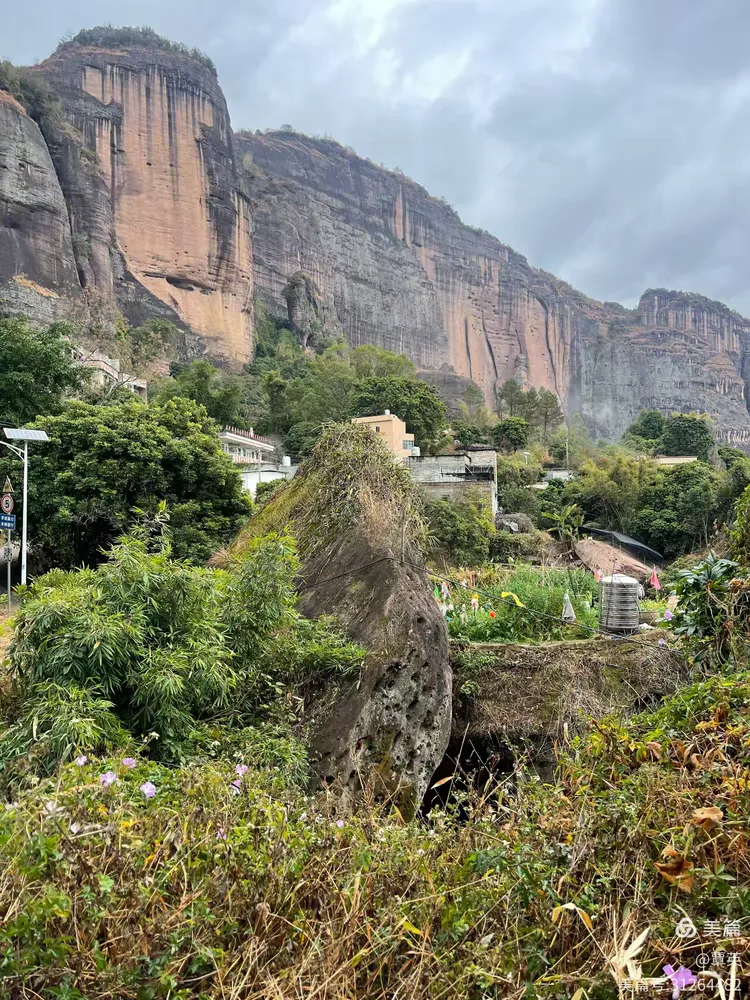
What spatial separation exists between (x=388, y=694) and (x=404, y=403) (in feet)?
115

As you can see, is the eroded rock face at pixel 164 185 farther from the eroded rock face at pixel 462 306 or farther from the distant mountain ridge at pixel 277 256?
the eroded rock face at pixel 462 306

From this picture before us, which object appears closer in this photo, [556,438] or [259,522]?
[259,522]

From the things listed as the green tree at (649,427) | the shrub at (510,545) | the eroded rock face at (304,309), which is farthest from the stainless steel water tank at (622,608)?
the eroded rock face at (304,309)

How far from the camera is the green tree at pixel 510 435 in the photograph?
4966 cm

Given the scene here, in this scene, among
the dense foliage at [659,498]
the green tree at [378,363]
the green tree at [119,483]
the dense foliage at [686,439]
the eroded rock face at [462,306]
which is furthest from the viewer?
the eroded rock face at [462,306]

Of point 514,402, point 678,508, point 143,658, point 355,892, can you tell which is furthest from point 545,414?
point 355,892

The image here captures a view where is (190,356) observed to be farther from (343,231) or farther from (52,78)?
(343,231)

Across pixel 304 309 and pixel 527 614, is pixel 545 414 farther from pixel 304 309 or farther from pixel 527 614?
pixel 527 614

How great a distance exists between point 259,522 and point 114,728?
15.0ft

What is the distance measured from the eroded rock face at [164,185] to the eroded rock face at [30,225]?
26.2 feet

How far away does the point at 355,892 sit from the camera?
1.96 meters

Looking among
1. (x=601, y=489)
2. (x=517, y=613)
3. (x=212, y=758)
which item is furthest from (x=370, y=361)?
(x=212, y=758)

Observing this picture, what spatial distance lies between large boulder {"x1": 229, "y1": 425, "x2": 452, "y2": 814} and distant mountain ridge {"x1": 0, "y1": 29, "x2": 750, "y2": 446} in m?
42.7

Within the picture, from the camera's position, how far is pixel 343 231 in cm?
9256
